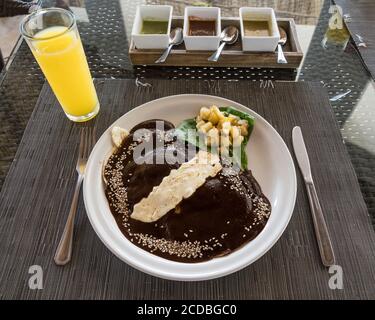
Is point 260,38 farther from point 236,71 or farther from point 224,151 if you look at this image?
point 224,151

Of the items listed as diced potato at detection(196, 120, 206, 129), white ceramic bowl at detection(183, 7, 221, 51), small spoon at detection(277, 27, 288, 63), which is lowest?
diced potato at detection(196, 120, 206, 129)

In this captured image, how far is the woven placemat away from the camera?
33.7 inches

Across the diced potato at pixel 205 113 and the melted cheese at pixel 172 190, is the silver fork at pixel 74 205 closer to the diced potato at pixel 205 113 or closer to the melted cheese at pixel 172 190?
the melted cheese at pixel 172 190

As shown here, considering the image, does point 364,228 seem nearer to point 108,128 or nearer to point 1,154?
point 108,128

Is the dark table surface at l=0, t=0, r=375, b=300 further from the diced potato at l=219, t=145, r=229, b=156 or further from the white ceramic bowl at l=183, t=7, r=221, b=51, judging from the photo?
the diced potato at l=219, t=145, r=229, b=156

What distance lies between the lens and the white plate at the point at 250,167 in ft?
2.75

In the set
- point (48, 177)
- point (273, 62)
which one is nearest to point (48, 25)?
point (48, 177)

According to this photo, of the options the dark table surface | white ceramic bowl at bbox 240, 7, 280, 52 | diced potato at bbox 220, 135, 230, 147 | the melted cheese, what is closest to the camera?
the melted cheese

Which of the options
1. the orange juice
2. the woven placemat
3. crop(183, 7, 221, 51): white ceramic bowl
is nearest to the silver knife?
the woven placemat

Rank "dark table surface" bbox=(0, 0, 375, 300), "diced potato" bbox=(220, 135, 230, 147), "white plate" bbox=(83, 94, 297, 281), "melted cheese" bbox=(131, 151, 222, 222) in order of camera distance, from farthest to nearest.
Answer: "dark table surface" bbox=(0, 0, 375, 300) < "diced potato" bbox=(220, 135, 230, 147) < "melted cheese" bbox=(131, 151, 222, 222) < "white plate" bbox=(83, 94, 297, 281)

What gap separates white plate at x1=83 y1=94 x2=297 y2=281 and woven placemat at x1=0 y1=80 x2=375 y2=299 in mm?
61

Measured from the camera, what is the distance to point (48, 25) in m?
1.11

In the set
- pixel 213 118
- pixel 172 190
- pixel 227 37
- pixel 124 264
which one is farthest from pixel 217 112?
pixel 124 264

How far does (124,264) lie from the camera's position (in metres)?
0.90
